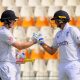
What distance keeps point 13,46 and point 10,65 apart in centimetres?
29

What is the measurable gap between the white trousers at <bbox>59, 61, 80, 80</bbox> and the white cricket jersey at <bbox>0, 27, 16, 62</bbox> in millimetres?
773

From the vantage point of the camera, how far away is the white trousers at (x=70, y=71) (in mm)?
6355

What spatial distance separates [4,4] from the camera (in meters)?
11.4

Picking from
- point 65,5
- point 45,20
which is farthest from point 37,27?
point 65,5

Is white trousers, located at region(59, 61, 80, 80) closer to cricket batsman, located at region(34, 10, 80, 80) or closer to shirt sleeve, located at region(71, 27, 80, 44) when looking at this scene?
cricket batsman, located at region(34, 10, 80, 80)

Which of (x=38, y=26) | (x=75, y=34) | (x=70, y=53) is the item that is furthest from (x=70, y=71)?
(x=38, y=26)

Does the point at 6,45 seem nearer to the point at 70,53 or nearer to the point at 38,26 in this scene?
the point at 70,53

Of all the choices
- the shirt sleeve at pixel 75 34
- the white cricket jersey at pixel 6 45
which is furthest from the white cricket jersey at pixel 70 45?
the white cricket jersey at pixel 6 45

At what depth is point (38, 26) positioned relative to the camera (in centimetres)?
1105

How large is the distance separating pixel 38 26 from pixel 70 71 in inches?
188

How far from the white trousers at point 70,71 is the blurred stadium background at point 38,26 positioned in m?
3.64

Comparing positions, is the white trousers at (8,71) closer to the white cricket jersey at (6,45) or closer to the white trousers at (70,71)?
the white cricket jersey at (6,45)

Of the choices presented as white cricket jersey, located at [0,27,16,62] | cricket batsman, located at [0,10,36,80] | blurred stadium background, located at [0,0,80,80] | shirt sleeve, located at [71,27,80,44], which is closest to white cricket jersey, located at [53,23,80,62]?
shirt sleeve, located at [71,27,80,44]

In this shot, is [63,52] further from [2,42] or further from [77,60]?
[2,42]
